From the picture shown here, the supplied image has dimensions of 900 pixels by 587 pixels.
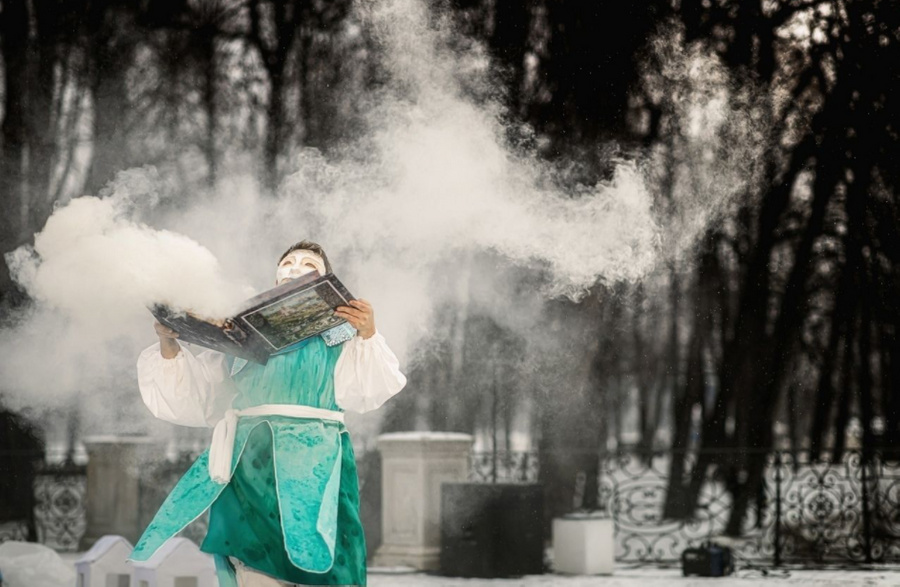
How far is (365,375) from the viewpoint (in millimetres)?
3449

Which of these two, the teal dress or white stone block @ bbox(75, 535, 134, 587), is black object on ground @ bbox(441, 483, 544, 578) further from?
the teal dress

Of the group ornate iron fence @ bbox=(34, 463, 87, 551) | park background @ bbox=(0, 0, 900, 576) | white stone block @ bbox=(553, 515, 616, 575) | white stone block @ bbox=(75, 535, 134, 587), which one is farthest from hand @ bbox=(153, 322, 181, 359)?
ornate iron fence @ bbox=(34, 463, 87, 551)

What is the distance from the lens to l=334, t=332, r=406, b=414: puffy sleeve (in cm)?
345

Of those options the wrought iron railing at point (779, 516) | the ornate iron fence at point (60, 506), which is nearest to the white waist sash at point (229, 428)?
the wrought iron railing at point (779, 516)

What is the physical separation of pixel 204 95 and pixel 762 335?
17.4 ft

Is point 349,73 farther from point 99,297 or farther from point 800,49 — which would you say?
point 99,297

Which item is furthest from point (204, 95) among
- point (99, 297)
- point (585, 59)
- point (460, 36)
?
point (99, 297)

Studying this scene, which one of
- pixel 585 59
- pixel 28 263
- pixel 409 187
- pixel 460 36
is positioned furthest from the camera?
pixel 585 59

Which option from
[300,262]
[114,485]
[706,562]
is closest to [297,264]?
[300,262]

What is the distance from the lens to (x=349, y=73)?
8.80 metres

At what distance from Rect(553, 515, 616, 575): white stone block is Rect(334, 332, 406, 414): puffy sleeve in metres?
4.09

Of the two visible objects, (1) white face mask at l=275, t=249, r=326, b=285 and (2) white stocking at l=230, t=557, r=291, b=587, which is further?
(1) white face mask at l=275, t=249, r=326, b=285

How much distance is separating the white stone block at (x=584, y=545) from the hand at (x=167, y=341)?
14.3ft

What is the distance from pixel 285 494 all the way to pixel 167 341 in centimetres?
64
